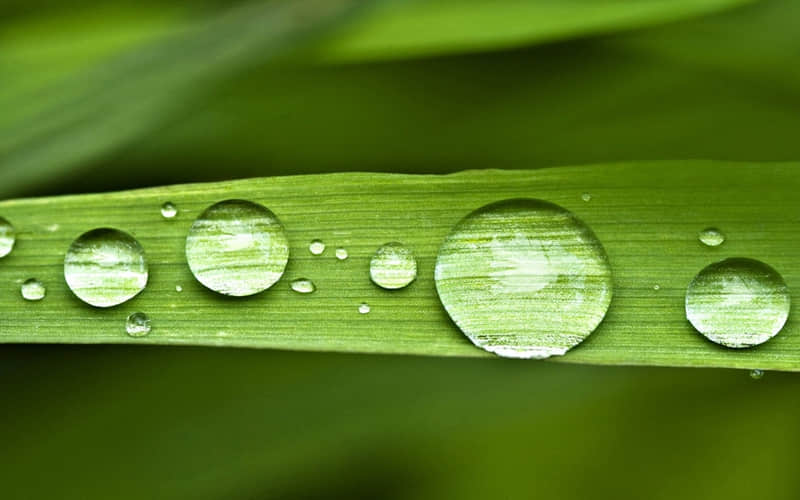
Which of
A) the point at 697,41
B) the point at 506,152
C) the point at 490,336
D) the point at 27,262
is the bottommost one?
the point at 490,336

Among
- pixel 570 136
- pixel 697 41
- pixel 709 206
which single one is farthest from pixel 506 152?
pixel 709 206

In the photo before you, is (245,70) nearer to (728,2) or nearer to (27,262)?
(27,262)

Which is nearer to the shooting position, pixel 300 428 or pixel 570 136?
pixel 300 428

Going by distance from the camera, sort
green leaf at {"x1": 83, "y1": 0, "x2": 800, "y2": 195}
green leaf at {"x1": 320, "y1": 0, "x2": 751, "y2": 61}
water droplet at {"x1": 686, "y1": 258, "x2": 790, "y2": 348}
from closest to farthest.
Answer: water droplet at {"x1": 686, "y1": 258, "x2": 790, "y2": 348}
green leaf at {"x1": 320, "y1": 0, "x2": 751, "y2": 61}
green leaf at {"x1": 83, "y1": 0, "x2": 800, "y2": 195}

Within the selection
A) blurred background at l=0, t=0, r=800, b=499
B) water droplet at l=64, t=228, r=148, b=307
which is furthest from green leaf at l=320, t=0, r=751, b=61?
water droplet at l=64, t=228, r=148, b=307

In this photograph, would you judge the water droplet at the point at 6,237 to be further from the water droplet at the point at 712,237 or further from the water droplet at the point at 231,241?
the water droplet at the point at 712,237

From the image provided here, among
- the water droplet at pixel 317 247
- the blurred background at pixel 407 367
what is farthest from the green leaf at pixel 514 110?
A: the water droplet at pixel 317 247

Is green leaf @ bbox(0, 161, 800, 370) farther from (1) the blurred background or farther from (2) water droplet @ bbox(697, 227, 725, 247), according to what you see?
(1) the blurred background

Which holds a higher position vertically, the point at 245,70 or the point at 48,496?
the point at 245,70

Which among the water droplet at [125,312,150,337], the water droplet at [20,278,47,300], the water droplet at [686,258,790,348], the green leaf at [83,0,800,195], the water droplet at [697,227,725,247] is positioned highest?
the green leaf at [83,0,800,195]
